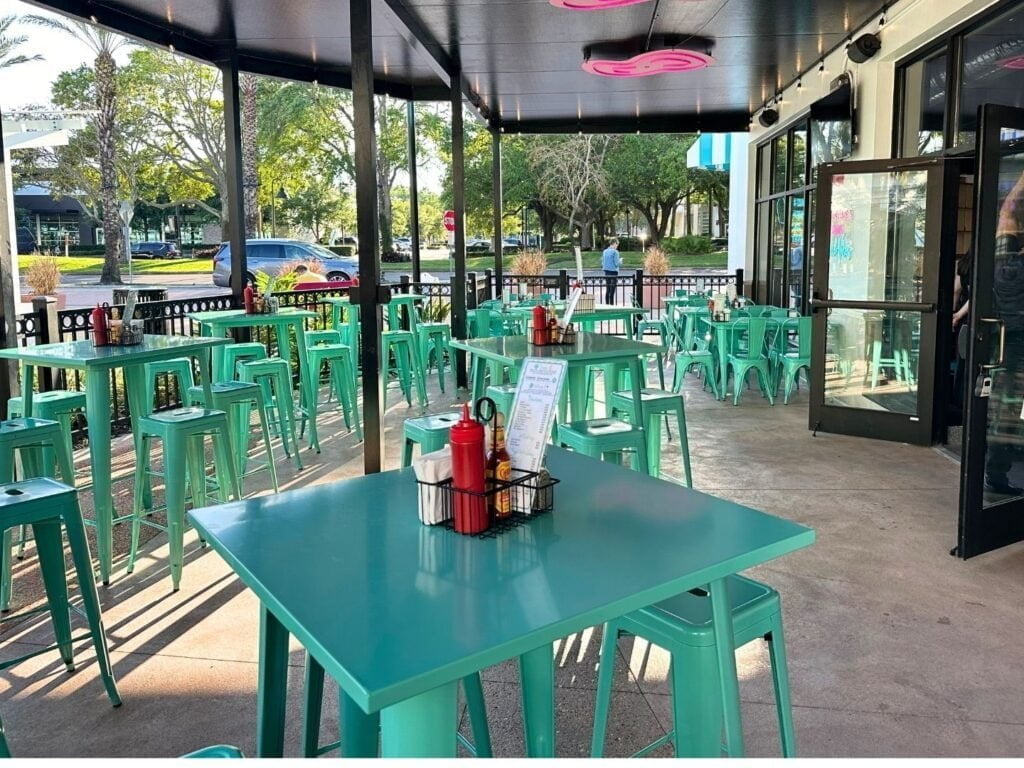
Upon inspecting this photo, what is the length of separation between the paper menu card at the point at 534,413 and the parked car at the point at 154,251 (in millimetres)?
35424

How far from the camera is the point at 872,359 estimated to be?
585 centimetres

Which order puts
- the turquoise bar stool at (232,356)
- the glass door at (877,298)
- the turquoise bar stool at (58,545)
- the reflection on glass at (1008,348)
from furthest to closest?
the turquoise bar stool at (232,356)
the glass door at (877,298)
the reflection on glass at (1008,348)
the turquoise bar stool at (58,545)

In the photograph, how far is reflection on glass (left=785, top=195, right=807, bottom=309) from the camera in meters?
8.69

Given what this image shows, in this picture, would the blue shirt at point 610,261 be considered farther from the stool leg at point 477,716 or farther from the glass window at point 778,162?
the stool leg at point 477,716

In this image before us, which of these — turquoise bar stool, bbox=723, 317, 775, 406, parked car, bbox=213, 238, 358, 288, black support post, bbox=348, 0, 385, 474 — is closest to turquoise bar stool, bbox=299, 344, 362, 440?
black support post, bbox=348, 0, 385, 474

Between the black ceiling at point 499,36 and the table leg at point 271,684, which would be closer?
the table leg at point 271,684

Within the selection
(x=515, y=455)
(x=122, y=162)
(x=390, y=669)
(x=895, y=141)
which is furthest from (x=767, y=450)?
(x=122, y=162)

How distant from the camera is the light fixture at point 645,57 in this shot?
20.2 ft

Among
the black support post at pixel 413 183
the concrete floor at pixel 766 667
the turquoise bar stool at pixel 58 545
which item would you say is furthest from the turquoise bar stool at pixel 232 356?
the black support post at pixel 413 183

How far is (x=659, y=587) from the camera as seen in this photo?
137 cm

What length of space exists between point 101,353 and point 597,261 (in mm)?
26546

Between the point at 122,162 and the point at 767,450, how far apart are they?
22.4 metres

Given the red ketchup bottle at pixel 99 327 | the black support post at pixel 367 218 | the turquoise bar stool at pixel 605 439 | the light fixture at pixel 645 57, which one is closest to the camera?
the turquoise bar stool at pixel 605 439

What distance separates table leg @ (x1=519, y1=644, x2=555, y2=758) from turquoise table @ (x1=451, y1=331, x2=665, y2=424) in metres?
2.05
